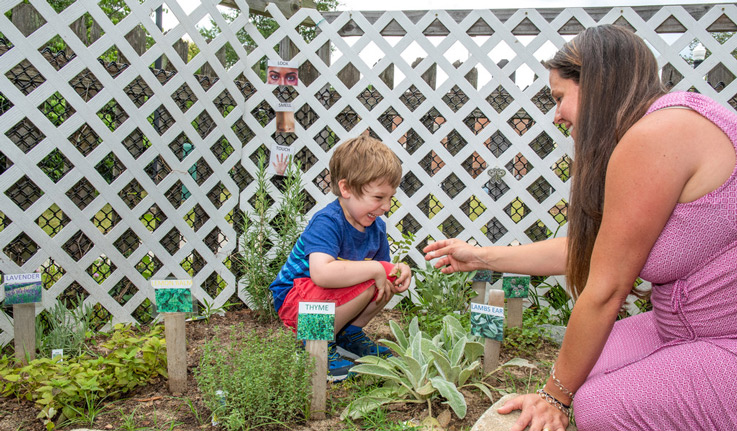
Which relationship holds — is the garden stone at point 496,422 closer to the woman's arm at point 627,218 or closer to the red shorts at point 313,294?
the woman's arm at point 627,218

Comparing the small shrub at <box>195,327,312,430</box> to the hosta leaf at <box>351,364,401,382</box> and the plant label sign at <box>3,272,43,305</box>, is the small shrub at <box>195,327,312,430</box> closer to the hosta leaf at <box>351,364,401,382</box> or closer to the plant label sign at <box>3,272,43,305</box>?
the hosta leaf at <box>351,364,401,382</box>

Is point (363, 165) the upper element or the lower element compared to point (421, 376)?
upper

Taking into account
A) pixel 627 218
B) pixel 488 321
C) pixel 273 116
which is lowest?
pixel 488 321

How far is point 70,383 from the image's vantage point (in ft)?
5.55

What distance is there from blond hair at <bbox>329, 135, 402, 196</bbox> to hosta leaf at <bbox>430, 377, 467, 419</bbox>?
828 mm

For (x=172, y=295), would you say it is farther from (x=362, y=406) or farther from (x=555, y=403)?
(x=555, y=403)

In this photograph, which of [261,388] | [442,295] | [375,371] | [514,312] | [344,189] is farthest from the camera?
[442,295]

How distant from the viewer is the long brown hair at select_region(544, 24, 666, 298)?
1.37 metres

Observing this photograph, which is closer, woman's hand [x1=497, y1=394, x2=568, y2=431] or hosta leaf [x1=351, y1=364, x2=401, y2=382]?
woman's hand [x1=497, y1=394, x2=568, y2=431]

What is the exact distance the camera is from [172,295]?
1841 millimetres

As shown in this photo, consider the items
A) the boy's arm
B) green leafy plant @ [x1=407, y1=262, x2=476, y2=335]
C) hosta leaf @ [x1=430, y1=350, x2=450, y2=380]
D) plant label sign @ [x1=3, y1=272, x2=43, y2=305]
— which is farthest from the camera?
green leafy plant @ [x1=407, y1=262, x2=476, y2=335]

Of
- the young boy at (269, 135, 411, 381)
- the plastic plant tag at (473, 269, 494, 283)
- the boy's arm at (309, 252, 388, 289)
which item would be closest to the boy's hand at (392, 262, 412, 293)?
the young boy at (269, 135, 411, 381)

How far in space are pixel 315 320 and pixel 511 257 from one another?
2.57ft

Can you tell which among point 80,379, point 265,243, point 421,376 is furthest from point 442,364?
point 265,243
